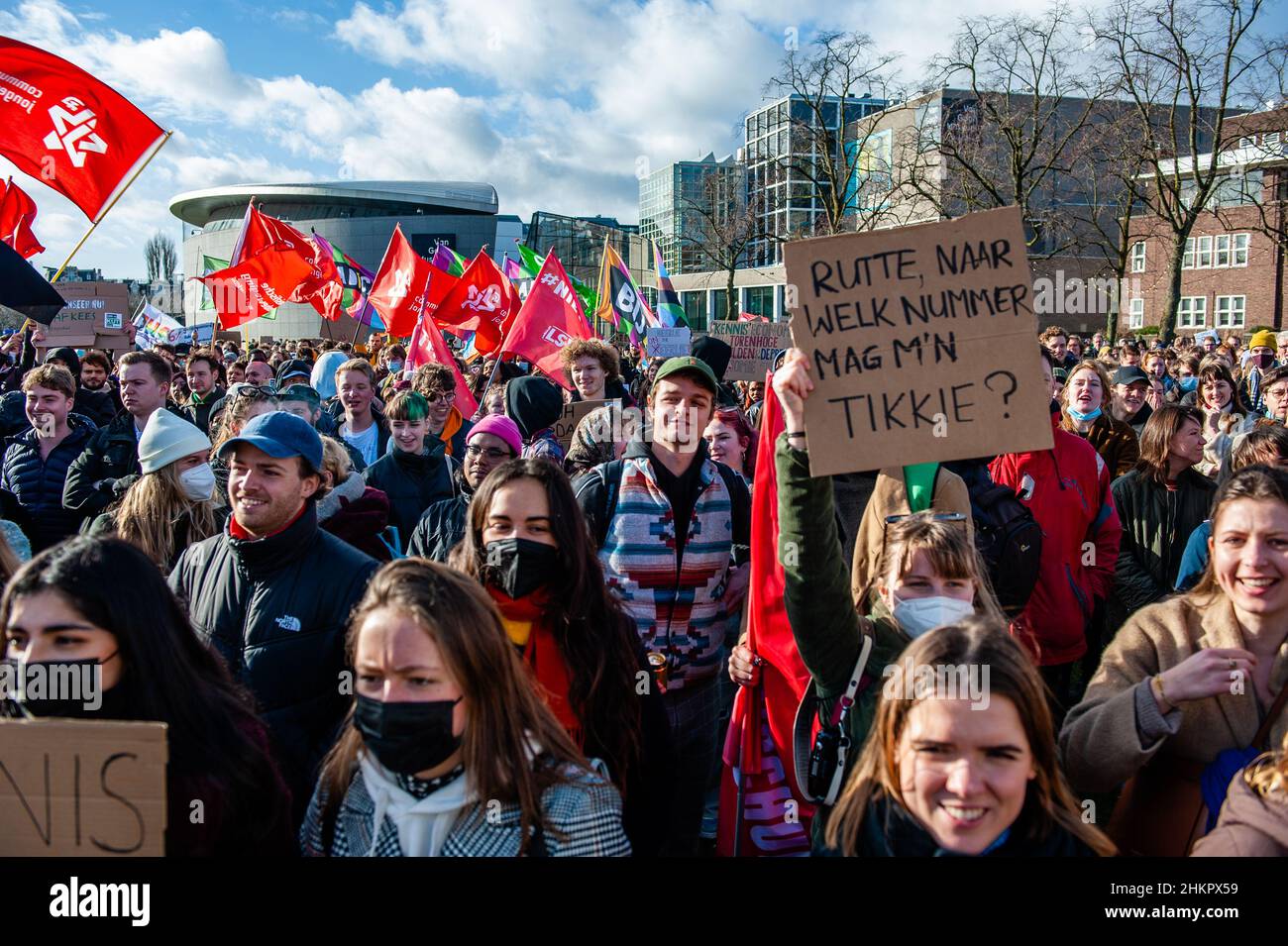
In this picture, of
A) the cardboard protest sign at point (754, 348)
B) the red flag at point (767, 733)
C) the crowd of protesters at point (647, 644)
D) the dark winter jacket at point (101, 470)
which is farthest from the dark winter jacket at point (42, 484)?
the cardboard protest sign at point (754, 348)

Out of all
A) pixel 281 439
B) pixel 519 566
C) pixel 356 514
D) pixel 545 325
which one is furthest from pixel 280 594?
pixel 545 325

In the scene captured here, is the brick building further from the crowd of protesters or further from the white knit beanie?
the white knit beanie

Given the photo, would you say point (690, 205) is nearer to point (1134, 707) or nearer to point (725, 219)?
point (725, 219)

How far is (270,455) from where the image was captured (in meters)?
3.03

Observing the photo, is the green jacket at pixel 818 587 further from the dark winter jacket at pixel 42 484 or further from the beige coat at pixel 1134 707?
the dark winter jacket at pixel 42 484

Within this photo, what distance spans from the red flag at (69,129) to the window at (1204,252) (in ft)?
176

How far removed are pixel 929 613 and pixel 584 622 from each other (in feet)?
3.28

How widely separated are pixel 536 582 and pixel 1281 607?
1981 millimetres

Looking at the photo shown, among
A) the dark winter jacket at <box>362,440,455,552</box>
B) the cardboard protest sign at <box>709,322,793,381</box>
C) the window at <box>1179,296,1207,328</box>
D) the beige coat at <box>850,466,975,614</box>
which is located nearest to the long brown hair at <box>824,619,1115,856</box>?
the beige coat at <box>850,466,975,614</box>

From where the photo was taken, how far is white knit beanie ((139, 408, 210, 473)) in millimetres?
3814

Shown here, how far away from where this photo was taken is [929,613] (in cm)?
265

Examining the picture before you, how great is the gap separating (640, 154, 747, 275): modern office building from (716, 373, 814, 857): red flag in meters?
19.8

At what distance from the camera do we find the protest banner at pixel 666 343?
12016 millimetres
